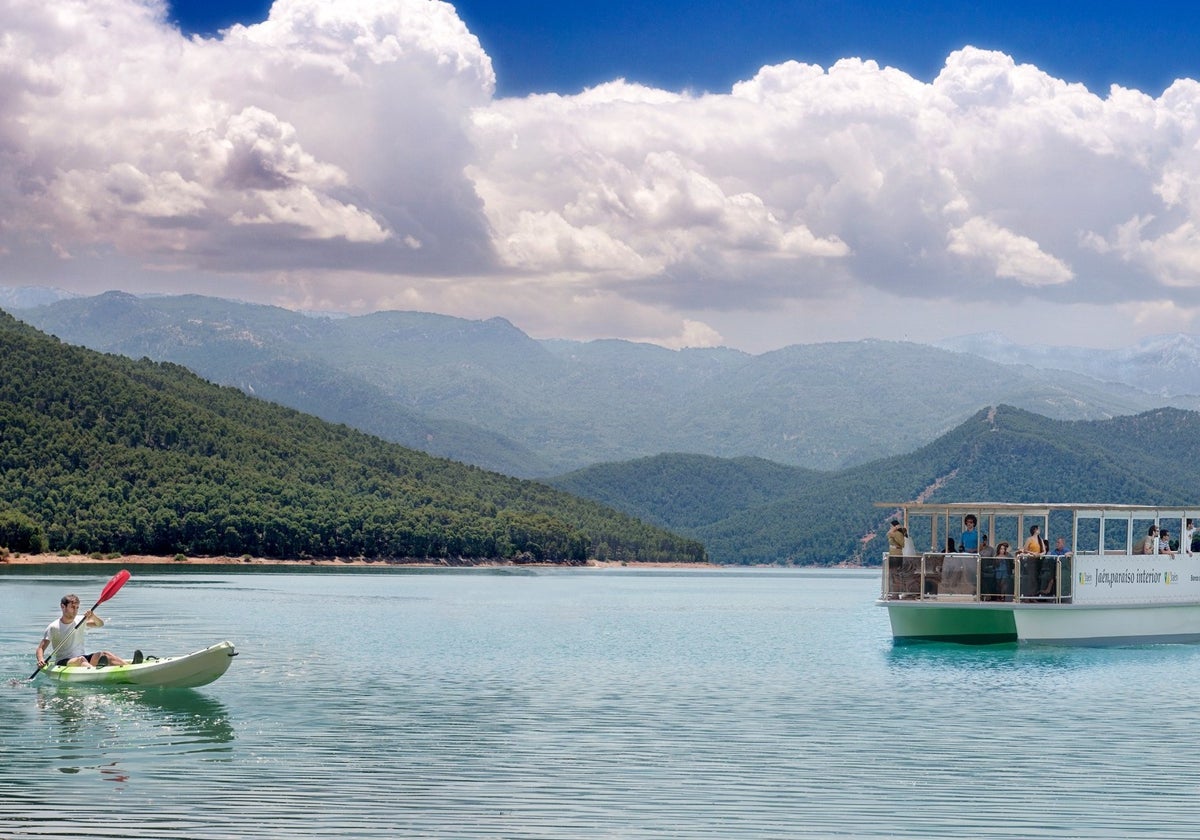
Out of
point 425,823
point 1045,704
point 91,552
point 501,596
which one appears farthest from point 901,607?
point 91,552

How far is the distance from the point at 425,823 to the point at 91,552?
149 meters

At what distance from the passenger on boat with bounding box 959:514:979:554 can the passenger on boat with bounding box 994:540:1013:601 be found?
2.81 feet

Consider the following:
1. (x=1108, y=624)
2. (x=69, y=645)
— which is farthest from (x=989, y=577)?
(x=69, y=645)

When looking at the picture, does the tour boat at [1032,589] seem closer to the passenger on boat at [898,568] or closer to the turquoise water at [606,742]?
the passenger on boat at [898,568]

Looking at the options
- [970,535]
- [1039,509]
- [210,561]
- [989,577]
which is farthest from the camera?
[210,561]

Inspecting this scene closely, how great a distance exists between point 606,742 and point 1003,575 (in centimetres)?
2712

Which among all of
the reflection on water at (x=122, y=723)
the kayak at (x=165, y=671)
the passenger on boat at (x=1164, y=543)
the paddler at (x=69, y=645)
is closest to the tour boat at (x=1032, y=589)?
the passenger on boat at (x=1164, y=543)

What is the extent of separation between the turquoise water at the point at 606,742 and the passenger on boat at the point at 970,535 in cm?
337

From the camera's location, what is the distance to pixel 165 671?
3575 cm

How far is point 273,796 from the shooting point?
22062 millimetres

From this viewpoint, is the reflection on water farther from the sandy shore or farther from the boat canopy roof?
the sandy shore

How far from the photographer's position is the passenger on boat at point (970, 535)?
5206 centimetres

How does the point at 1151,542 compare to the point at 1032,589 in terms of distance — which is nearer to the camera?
the point at 1032,589

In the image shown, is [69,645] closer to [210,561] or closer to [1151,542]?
[1151,542]
